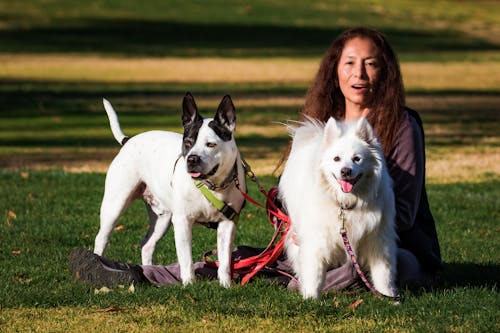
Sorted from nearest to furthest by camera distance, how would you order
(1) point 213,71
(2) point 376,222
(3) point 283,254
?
(2) point 376,222 < (3) point 283,254 < (1) point 213,71

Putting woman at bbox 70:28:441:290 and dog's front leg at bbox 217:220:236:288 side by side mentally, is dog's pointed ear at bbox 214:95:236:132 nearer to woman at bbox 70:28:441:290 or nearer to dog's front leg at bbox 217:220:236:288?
woman at bbox 70:28:441:290

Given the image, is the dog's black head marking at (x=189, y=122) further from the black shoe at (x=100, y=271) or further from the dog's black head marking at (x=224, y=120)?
the black shoe at (x=100, y=271)

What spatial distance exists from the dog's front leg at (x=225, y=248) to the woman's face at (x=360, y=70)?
130cm

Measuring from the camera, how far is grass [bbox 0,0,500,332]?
22.0 feet

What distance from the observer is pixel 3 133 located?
1959cm

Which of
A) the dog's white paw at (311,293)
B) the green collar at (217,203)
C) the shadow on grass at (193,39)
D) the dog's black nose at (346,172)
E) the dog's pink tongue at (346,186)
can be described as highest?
the dog's black nose at (346,172)

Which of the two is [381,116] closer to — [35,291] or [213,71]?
[35,291]

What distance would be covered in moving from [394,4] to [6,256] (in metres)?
62.2

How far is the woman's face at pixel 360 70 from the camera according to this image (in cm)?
739

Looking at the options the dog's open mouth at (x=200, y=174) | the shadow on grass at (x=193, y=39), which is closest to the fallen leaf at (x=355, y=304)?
the dog's open mouth at (x=200, y=174)

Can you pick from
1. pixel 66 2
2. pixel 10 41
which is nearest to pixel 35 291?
pixel 10 41

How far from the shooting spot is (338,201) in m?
6.59

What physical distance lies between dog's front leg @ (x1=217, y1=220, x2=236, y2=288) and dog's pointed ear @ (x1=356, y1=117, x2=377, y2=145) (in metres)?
1.46

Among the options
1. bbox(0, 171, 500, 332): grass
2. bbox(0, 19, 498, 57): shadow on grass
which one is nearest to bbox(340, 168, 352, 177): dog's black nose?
bbox(0, 171, 500, 332): grass
